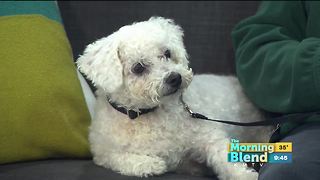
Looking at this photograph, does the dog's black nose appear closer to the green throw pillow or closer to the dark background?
the green throw pillow

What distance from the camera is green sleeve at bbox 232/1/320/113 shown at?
1.48 metres

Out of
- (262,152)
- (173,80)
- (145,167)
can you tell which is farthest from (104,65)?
(262,152)

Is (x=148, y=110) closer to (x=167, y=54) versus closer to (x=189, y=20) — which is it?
(x=167, y=54)

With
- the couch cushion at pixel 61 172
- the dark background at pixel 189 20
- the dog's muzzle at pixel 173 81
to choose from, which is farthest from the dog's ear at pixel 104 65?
the dark background at pixel 189 20

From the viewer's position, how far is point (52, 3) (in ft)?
5.93

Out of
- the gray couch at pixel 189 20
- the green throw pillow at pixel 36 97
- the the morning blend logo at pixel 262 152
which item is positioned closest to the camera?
the the morning blend logo at pixel 262 152

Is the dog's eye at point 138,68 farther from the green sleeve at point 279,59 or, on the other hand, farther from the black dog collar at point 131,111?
the green sleeve at point 279,59

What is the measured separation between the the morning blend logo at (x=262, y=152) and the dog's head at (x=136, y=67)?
0.75ft

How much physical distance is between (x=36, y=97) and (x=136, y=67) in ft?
1.03

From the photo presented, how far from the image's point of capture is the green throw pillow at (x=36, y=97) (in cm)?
153

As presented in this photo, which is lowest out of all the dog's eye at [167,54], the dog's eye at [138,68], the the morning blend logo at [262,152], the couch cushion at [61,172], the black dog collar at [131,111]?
the couch cushion at [61,172]

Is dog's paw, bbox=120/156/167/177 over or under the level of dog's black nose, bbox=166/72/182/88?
under

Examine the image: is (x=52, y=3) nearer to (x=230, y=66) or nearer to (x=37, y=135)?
(x=37, y=135)

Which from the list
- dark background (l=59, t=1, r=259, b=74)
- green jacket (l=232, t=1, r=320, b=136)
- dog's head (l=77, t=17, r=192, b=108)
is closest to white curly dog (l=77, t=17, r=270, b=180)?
dog's head (l=77, t=17, r=192, b=108)
